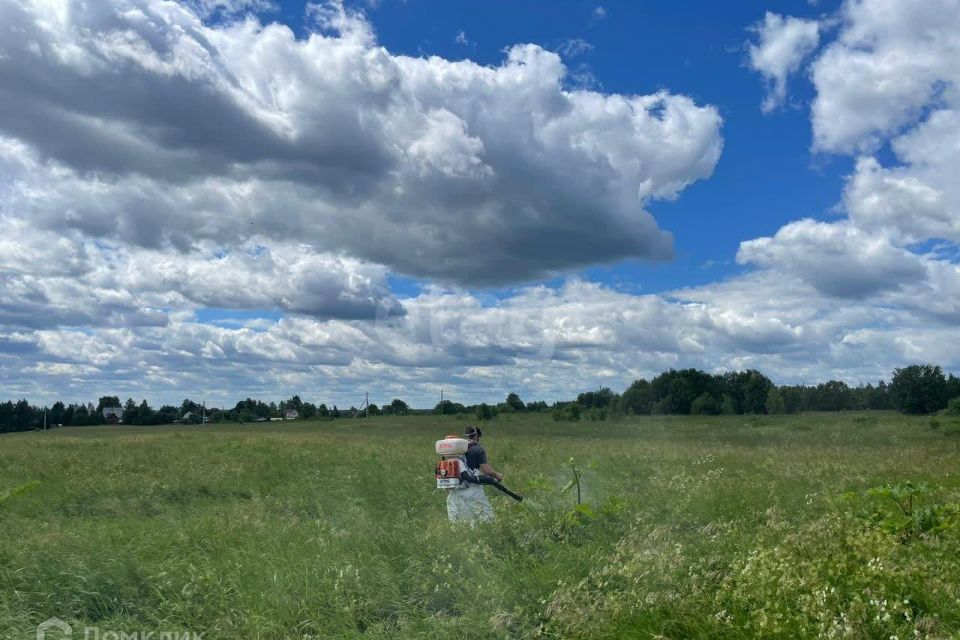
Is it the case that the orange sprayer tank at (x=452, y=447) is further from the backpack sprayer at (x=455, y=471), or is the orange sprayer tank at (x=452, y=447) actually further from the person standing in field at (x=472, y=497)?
the person standing in field at (x=472, y=497)

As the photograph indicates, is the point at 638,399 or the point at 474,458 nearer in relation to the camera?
the point at 474,458

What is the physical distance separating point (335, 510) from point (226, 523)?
8.04 ft

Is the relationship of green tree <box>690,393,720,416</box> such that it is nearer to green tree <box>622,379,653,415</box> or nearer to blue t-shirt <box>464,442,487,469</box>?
green tree <box>622,379,653,415</box>

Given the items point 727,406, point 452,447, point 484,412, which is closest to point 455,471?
point 452,447

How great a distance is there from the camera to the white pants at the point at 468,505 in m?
9.22

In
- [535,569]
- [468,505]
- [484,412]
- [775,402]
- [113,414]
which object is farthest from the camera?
[113,414]

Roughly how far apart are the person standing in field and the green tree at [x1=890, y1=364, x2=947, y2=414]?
49080 mm

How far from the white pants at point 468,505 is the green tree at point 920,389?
1942 inches

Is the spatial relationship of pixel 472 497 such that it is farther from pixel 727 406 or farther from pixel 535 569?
pixel 727 406

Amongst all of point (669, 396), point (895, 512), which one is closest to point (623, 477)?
point (895, 512)

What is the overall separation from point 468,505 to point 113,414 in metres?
114

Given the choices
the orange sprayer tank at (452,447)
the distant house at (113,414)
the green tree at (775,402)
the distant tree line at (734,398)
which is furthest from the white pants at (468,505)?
the distant house at (113,414)

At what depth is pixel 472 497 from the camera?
976 cm

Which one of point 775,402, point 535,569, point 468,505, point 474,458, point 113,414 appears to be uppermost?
point 775,402
